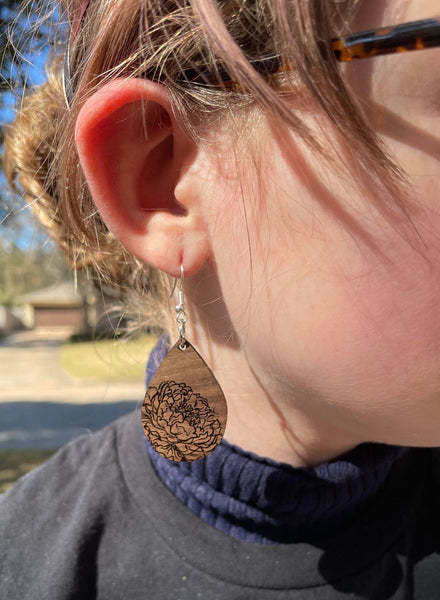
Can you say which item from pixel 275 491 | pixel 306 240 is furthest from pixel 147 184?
pixel 275 491

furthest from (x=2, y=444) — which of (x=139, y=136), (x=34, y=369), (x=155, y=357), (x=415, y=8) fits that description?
(x=34, y=369)

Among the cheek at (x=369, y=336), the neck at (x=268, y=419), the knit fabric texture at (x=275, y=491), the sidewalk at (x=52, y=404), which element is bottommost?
the sidewalk at (x=52, y=404)

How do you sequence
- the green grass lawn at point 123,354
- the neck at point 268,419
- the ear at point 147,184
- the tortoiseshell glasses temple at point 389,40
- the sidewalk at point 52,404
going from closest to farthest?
the tortoiseshell glasses temple at point 389,40
the ear at point 147,184
the neck at point 268,419
the green grass lawn at point 123,354
the sidewalk at point 52,404

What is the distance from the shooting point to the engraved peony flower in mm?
912

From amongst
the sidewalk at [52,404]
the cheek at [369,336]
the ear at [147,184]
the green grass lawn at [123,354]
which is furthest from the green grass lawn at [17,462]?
the cheek at [369,336]

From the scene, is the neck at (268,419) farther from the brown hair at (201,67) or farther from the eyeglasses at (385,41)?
the eyeglasses at (385,41)

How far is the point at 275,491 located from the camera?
1.08m

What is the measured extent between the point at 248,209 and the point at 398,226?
0.75 ft

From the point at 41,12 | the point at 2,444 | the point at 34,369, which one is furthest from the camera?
the point at 34,369

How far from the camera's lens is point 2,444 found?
6312mm

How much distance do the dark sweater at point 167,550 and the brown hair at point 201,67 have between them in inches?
19.7

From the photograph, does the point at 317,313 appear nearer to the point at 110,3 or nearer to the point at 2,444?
the point at 110,3

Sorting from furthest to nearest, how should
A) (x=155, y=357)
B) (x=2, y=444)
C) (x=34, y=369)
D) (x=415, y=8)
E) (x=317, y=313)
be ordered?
(x=34, y=369)
(x=2, y=444)
(x=155, y=357)
(x=317, y=313)
(x=415, y=8)

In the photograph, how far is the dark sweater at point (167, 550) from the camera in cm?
109
